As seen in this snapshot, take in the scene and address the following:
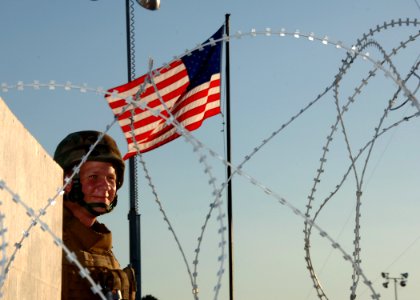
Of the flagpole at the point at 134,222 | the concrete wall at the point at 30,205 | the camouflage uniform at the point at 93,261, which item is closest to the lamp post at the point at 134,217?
the flagpole at the point at 134,222

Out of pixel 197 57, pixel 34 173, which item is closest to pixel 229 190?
pixel 197 57

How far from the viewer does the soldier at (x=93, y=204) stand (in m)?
11.4

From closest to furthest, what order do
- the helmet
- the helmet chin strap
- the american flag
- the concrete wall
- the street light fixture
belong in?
the concrete wall
the helmet chin strap
the helmet
the american flag
the street light fixture

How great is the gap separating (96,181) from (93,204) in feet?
0.99

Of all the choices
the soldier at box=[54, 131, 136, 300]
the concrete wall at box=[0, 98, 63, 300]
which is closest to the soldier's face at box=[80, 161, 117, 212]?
the soldier at box=[54, 131, 136, 300]

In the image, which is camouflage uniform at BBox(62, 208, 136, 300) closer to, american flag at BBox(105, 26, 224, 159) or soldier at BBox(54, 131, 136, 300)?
soldier at BBox(54, 131, 136, 300)

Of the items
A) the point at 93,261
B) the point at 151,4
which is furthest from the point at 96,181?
the point at 151,4

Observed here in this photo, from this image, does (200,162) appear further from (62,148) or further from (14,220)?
(62,148)

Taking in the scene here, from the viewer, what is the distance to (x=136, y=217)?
53.8 ft

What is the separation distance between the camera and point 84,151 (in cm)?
1179

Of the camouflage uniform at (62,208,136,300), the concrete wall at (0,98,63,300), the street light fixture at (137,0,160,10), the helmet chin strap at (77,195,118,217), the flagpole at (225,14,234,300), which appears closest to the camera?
the concrete wall at (0,98,63,300)

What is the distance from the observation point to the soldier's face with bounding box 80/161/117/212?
11.6 m

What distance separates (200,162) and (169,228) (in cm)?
301

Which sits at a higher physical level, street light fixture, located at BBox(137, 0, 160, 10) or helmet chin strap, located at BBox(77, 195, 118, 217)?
street light fixture, located at BBox(137, 0, 160, 10)
